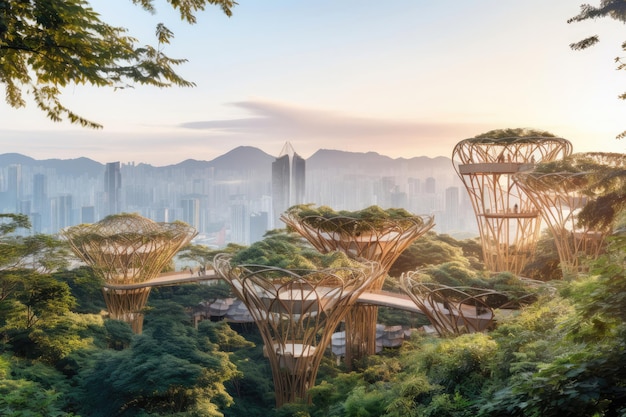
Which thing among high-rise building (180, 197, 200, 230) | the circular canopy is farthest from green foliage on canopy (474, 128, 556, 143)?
high-rise building (180, 197, 200, 230)

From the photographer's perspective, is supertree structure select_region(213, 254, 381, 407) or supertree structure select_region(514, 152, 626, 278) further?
supertree structure select_region(514, 152, 626, 278)

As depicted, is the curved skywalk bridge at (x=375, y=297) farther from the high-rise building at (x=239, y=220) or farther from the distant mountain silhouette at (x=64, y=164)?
the distant mountain silhouette at (x=64, y=164)

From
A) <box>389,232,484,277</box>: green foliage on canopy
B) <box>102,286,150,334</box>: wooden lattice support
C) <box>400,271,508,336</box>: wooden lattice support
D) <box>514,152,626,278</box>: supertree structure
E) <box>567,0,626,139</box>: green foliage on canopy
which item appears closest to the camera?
<box>567,0,626,139</box>: green foliage on canopy

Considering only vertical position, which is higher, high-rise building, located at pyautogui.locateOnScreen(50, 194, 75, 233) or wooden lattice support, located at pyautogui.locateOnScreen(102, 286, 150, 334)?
high-rise building, located at pyautogui.locateOnScreen(50, 194, 75, 233)

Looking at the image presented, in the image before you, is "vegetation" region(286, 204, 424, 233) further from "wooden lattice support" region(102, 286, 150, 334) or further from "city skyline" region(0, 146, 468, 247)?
"city skyline" region(0, 146, 468, 247)

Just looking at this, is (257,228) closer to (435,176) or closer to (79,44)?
(435,176)

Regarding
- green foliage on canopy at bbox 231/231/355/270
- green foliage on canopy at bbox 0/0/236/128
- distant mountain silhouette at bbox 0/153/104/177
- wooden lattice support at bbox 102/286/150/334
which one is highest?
distant mountain silhouette at bbox 0/153/104/177
